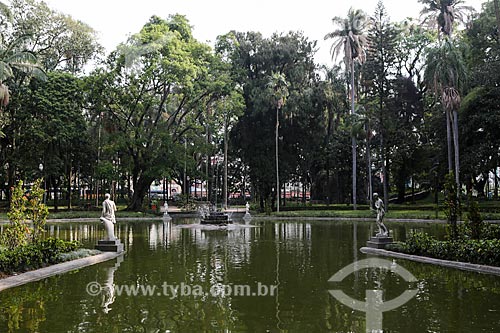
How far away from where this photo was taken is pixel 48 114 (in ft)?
122

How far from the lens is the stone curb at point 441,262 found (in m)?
11.8

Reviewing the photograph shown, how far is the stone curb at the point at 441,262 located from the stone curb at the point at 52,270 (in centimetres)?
836

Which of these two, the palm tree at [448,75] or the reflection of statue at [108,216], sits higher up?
the palm tree at [448,75]

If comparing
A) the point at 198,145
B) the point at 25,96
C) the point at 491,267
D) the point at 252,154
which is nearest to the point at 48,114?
the point at 25,96

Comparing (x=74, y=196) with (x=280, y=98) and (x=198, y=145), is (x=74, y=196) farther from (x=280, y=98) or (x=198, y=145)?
(x=280, y=98)

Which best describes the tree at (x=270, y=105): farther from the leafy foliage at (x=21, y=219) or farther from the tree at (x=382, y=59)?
the leafy foliage at (x=21, y=219)

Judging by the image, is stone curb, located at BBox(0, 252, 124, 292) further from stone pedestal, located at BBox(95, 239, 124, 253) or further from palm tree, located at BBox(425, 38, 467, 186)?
palm tree, located at BBox(425, 38, 467, 186)

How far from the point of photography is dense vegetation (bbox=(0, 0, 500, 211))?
112 ft

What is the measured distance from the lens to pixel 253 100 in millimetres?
Result: 42656

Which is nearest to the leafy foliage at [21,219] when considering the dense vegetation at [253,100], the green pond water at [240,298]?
the green pond water at [240,298]

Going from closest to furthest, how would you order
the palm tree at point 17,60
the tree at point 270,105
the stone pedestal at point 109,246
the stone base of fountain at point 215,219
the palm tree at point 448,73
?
the stone pedestal at point 109,246
the stone base of fountain at point 215,219
the palm tree at point 448,73
the palm tree at point 17,60
the tree at point 270,105

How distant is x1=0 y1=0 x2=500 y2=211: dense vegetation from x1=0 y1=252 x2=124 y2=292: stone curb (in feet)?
65.6

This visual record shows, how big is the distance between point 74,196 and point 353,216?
→ 3979 cm

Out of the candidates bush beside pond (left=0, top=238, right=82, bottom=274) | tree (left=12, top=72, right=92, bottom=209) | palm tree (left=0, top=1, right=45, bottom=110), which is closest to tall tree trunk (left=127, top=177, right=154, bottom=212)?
tree (left=12, top=72, right=92, bottom=209)
